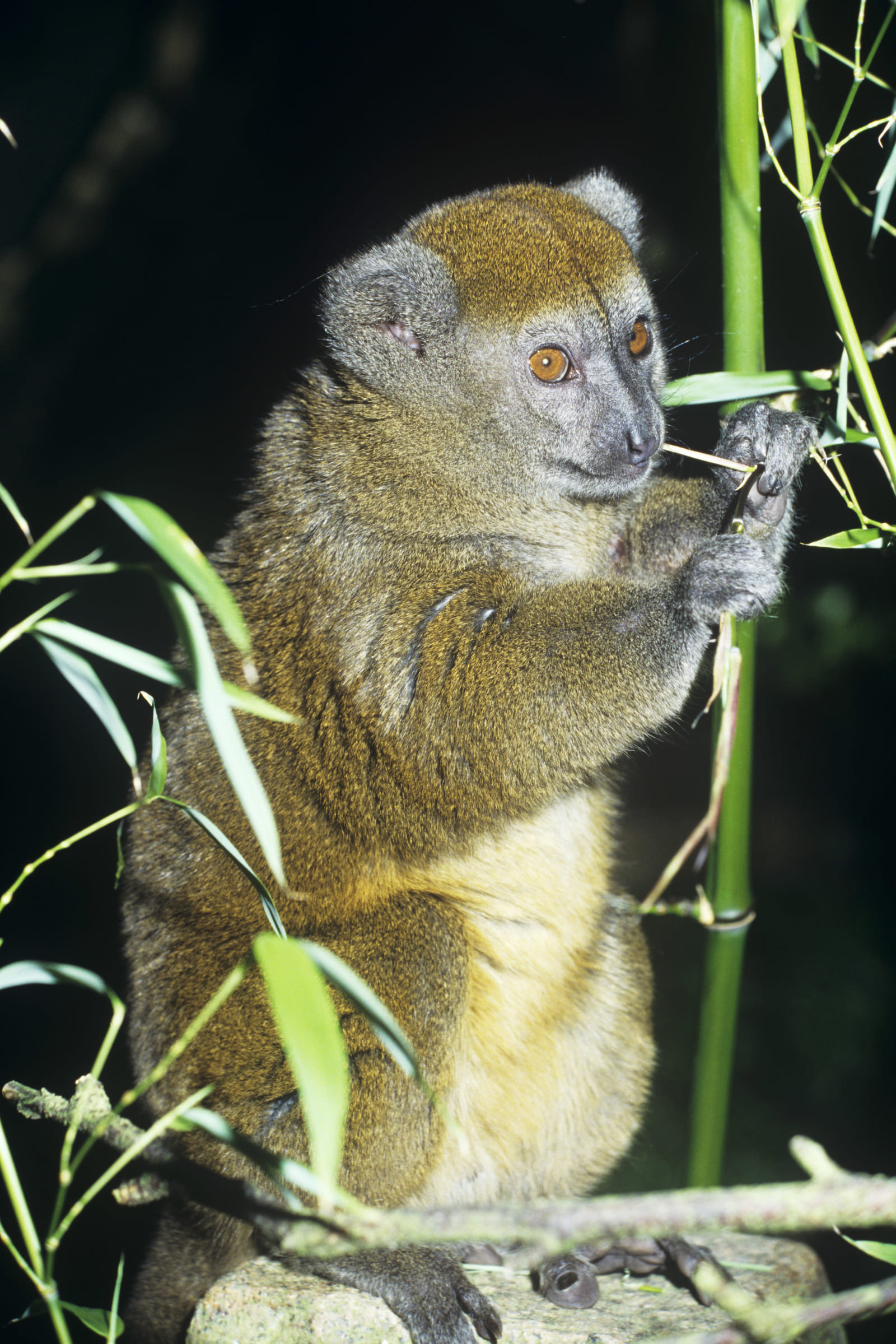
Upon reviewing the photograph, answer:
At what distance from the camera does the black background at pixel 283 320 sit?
13.6 feet

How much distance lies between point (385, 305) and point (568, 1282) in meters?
2.76

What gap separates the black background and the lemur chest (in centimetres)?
164

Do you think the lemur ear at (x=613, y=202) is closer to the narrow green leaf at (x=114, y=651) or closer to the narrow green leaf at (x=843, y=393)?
the narrow green leaf at (x=843, y=393)

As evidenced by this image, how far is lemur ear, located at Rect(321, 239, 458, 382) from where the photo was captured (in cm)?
277

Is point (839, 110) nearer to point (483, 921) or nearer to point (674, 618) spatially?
point (674, 618)

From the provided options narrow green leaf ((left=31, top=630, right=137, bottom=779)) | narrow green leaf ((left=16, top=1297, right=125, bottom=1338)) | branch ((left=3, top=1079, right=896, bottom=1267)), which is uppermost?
narrow green leaf ((left=31, top=630, right=137, bottom=779))

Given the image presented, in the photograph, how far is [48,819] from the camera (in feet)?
15.5

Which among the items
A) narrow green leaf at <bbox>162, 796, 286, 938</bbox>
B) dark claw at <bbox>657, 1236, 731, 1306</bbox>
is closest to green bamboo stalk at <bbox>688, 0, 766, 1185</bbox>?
dark claw at <bbox>657, 1236, 731, 1306</bbox>

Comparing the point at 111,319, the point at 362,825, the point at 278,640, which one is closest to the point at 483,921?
the point at 362,825

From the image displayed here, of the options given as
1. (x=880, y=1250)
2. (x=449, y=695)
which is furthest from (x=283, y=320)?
(x=880, y=1250)

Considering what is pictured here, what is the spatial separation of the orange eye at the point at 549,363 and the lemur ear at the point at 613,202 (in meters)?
0.76

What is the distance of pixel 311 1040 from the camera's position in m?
1.06

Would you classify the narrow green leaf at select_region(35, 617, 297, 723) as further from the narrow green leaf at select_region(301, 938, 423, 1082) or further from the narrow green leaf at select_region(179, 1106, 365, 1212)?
the narrow green leaf at select_region(179, 1106, 365, 1212)

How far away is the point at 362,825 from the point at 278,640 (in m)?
0.58
